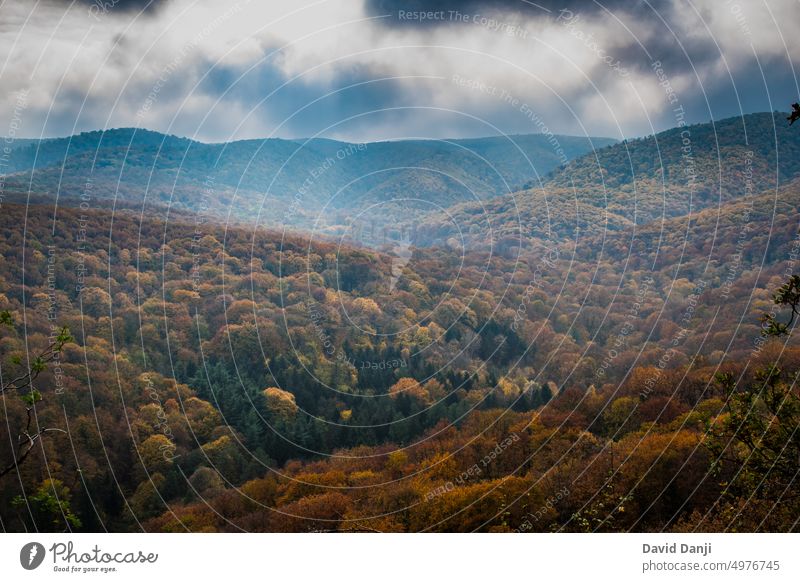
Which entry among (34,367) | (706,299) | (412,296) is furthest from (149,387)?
(706,299)
